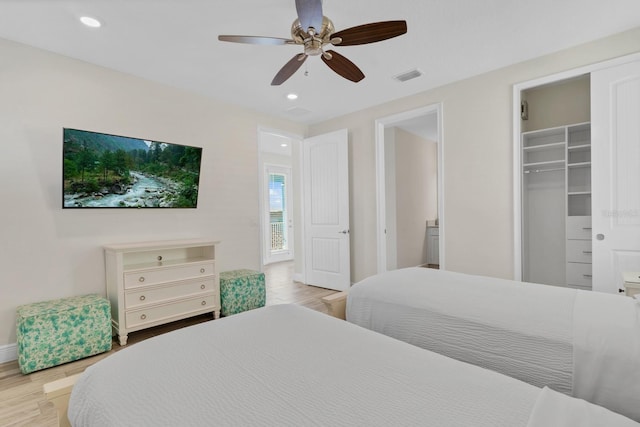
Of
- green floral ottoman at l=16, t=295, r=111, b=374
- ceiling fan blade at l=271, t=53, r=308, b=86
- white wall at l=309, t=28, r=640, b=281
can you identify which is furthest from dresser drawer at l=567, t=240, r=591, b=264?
green floral ottoman at l=16, t=295, r=111, b=374

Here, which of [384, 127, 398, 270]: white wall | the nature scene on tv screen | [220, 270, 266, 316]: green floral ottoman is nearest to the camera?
the nature scene on tv screen

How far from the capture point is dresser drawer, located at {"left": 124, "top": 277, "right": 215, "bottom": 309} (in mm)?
2850

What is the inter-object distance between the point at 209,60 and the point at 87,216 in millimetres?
1891

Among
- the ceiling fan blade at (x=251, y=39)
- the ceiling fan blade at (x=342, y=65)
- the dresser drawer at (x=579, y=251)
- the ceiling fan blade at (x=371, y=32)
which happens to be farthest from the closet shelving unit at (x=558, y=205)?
the ceiling fan blade at (x=251, y=39)

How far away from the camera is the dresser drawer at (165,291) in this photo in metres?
2.85

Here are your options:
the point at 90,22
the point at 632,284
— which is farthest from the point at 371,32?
the point at 632,284

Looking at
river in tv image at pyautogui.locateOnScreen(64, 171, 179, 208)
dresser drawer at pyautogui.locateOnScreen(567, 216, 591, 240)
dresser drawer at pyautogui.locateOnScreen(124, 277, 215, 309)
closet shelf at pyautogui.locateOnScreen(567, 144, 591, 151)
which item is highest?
closet shelf at pyautogui.locateOnScreen(567, 144, 591, 151)

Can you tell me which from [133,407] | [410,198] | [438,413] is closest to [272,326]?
[133,407]

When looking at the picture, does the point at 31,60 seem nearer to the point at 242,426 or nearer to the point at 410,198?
the point at 242,426

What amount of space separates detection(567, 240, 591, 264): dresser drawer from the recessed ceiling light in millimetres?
4790

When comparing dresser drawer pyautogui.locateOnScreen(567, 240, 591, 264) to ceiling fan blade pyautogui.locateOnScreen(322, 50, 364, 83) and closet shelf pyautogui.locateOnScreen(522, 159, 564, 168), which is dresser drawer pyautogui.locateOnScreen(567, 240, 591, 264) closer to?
closet shelf pyautogui.locateOnScreen(522, 159, 564, 168)

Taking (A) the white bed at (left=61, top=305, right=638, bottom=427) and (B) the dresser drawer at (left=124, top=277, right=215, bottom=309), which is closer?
(A) the white bed at (left=61, top=305, right=638, bottom=427)

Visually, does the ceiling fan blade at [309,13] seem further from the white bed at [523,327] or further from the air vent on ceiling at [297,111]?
the air vent on ceiling at [297,111]

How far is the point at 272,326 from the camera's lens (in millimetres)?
1373
